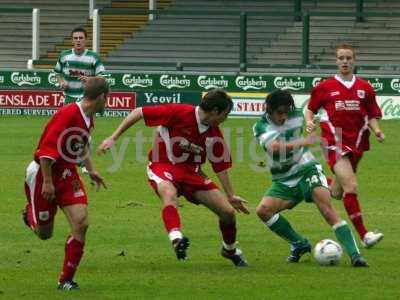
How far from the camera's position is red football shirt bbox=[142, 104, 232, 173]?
11406mm

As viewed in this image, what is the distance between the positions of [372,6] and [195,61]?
613 centimetres

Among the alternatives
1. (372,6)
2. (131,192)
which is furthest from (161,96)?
(131,192)

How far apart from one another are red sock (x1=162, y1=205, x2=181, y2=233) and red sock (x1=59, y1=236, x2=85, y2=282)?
127 centimetres

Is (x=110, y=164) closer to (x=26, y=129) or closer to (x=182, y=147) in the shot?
(x=26, y=129)

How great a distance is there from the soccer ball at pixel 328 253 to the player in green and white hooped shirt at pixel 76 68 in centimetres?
946

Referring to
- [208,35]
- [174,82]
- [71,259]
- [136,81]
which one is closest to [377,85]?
[174,82]

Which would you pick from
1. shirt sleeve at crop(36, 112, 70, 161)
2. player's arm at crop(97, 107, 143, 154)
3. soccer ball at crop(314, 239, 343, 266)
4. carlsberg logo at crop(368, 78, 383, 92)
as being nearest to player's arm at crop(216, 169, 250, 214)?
soccer ball at crop(314, 239, 343, 266)

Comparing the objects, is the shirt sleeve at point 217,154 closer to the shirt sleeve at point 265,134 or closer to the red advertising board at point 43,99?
the shirt sleeve at point 265,134

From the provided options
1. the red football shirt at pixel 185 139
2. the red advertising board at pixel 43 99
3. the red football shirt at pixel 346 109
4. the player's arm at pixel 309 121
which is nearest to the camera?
the red football shirt at pixel 185 139

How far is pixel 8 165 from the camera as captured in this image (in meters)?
20.9

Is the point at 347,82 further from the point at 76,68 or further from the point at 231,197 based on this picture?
the point at 76,68

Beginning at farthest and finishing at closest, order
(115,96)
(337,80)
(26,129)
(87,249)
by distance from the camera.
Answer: (115,96) < (26,129) < (337,80) < (87,249)

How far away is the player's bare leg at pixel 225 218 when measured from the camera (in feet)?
37.3

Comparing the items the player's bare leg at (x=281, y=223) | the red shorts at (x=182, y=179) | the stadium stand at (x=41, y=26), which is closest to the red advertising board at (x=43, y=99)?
the stadium stand at (x=41, y=26)
